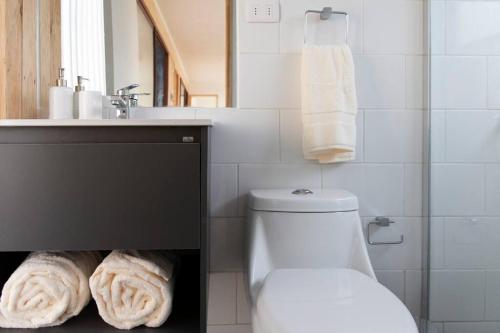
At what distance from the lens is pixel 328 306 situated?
92 centimetres

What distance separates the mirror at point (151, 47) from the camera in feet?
4.81

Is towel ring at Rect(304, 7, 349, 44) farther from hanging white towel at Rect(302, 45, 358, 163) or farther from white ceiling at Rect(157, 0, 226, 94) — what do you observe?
white ceiling at Rect(157, 0, 226, 94)

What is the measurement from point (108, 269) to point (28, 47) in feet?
2.59

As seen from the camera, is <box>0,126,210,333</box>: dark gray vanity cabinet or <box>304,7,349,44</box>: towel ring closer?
<box>0,126,210,333</box>: dark gray vanity cabinet

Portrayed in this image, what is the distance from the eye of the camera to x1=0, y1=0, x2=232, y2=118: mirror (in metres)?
1.47

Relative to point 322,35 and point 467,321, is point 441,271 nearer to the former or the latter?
point 467,321

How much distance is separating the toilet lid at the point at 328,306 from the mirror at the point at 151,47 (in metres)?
0.74

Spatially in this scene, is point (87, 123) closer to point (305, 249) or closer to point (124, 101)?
point (124, 101)

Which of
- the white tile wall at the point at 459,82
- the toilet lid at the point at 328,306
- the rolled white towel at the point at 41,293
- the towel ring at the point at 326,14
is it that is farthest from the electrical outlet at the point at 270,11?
the rolled white towel at the point at 41,293

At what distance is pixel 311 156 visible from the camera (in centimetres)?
143

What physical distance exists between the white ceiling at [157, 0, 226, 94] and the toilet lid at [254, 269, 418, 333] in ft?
2.58

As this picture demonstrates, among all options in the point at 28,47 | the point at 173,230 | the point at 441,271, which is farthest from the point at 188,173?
the point at 441,271

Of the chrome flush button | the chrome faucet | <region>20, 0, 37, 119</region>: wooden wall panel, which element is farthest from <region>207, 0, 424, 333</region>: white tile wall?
<region>20, 0, 37, 119</region>: wooden wall panel

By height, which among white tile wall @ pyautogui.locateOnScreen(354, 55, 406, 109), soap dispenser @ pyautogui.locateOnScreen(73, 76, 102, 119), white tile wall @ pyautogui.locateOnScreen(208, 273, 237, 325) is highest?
white tile wall @ pyautogui.locateOnScreen(354, 55, 406, 109)
